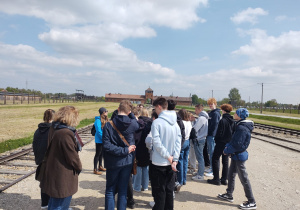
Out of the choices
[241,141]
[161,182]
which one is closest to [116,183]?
[161,182]

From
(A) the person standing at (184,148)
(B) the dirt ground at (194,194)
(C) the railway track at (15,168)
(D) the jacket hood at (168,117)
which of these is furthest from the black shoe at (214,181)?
(C) the railway track at (15,168)

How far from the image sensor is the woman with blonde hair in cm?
279

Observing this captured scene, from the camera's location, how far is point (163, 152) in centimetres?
327

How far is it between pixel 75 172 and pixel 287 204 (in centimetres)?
490

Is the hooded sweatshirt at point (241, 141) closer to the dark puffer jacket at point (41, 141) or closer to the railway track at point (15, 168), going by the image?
the dark puffer jacket at point (41, 141)

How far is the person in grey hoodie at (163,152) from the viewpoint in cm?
329

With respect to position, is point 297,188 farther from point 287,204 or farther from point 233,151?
point 233,151

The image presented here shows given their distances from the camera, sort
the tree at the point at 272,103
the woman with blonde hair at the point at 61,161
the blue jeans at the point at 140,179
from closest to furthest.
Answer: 1. the woman with blonde hair at the point at 61,161
2. the blue jeans at the point at 140,179
3. the tree at the point at 272,103

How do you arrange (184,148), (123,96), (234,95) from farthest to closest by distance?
1. (123,96)
2. (234,95)
3. (184,148)

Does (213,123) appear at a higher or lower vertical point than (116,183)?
higher

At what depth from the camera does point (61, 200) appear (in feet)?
9.57

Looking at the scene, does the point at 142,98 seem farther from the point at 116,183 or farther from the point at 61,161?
the point at 61,161

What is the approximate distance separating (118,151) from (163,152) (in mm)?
754

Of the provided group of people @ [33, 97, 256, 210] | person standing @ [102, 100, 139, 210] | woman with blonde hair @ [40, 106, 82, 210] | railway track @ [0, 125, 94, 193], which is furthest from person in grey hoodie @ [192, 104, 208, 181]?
railway track @ [0, 125, 94, 193]
